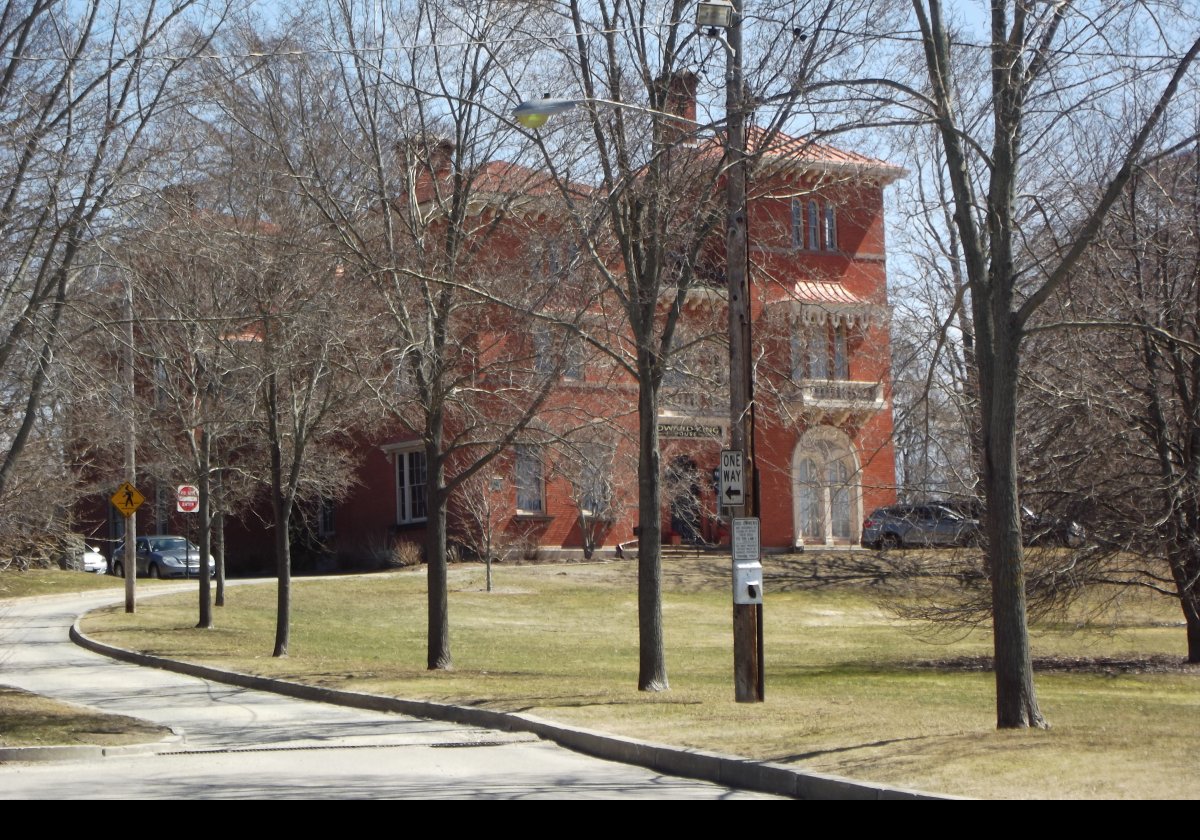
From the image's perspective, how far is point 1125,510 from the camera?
2119cm

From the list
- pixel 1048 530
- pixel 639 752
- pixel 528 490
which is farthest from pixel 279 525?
pixel 528 490

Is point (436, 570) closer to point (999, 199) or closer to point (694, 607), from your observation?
point (999, 199)

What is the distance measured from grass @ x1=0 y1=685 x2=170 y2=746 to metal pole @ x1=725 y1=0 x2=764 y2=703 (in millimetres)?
6079

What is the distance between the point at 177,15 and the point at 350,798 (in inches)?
322

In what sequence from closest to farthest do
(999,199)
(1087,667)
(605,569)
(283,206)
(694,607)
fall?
(999,199), (283,206), (1087,667), (694,607), (605,569)

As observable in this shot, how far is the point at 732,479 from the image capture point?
48.9 feet

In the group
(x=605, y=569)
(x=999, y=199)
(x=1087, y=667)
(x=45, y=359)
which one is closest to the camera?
(x=999, y=199)

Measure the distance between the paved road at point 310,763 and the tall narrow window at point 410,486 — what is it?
23562mm

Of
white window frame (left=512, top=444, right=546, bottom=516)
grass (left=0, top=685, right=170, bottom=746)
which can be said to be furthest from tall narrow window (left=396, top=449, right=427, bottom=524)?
grass (left=0, top=685, right=170, bottom=746)

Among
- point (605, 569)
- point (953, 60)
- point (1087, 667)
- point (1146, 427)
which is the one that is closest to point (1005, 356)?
point (953, 60)

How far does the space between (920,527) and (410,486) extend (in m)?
18.1

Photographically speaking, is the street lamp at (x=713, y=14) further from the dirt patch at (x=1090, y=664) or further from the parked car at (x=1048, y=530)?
the dirt patch at (x=1090, y=664)

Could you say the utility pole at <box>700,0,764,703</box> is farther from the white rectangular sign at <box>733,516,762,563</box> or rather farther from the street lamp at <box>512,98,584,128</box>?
the street lamp at <box>512,98,584,128</box>

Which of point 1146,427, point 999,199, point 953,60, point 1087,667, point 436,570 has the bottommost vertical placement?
point 1087,667
